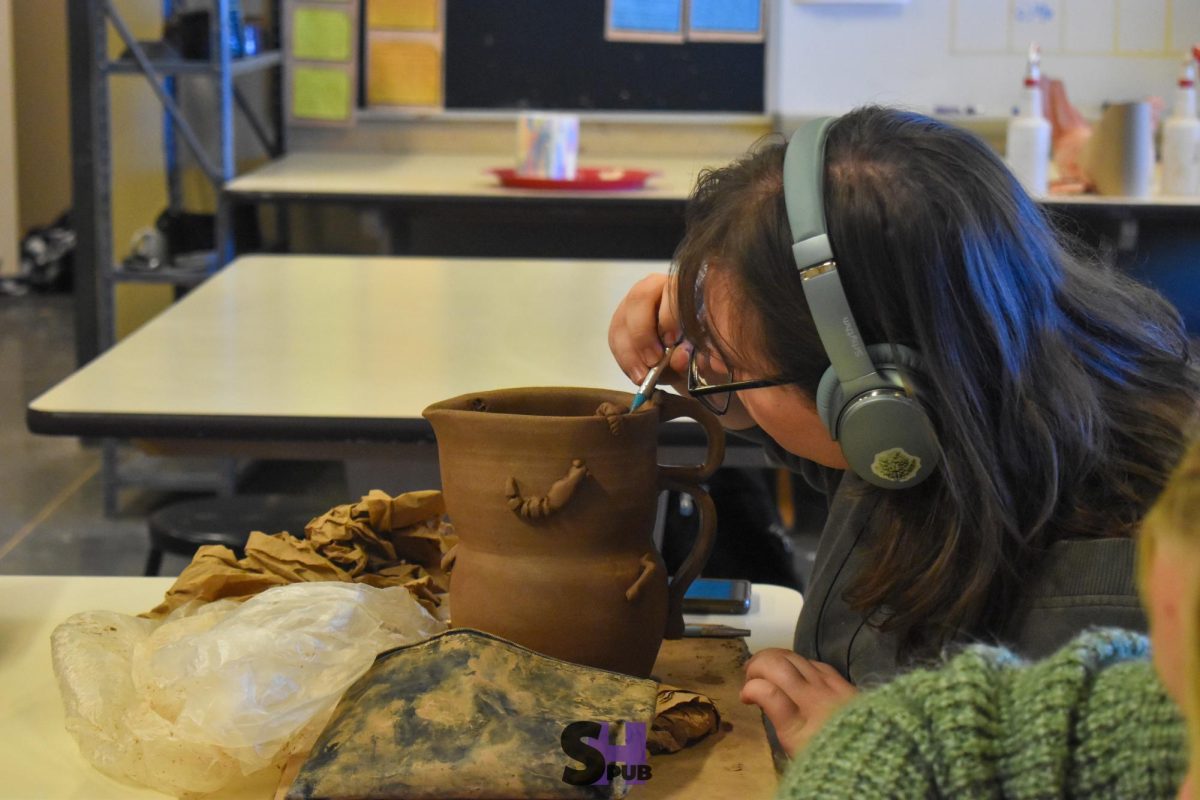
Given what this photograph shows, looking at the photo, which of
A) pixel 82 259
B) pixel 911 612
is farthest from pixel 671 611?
pixel 82 259

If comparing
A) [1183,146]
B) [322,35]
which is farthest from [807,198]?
[322,35]

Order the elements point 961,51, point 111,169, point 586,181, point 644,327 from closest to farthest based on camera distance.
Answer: point 644,327, point 586,181, point 111,169, point 961,51

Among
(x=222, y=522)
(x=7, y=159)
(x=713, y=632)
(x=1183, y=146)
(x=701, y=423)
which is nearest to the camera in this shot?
(x=701, y=423)

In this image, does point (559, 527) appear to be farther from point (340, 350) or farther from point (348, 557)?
point (340, 350)

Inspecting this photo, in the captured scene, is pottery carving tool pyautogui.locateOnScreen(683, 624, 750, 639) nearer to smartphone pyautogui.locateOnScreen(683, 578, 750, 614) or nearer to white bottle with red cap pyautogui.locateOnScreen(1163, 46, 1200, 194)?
smartphone pyautogui.locateOnScreen(683, 578, 750, 614)

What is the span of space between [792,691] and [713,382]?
0.73 ft

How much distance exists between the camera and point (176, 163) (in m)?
3.85

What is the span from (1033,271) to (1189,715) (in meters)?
0.48

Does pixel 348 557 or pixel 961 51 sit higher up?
pixel 961 51

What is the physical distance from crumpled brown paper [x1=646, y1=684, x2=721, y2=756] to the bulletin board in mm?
3210

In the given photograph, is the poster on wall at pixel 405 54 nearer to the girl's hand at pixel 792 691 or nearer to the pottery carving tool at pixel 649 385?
the pottery carving tool at pixel 649 385

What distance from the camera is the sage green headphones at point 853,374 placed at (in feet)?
2.66

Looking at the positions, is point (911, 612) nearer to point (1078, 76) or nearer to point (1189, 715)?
point (1189, 715)

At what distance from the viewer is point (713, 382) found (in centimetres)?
96
